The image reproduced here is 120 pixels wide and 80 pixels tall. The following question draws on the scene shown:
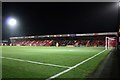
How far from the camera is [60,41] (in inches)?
1786

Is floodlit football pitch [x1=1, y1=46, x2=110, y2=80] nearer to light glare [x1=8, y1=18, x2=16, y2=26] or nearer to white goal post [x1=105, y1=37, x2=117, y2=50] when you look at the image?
white goal post [x1=105, y1=37, x2=117, y2=50]

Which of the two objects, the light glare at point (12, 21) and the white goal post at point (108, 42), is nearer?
the white goal post at point (108, 42)

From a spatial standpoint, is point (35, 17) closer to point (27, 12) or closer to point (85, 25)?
point (27, 12)

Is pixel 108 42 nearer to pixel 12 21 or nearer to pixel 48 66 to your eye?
pixel 48 66

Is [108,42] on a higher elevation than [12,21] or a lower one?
lower

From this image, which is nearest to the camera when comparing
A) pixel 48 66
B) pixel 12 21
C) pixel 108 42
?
pixel 48 66

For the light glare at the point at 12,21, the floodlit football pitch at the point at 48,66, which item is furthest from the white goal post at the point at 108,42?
the light glare at the point at 12,21

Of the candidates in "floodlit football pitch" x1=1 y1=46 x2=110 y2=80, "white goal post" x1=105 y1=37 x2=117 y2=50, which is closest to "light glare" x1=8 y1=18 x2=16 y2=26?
"white goal post" x1=105 y1=37 x2=117 y2=50

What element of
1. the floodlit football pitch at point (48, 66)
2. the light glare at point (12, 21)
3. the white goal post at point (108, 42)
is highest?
the light glare at point (12, 21)

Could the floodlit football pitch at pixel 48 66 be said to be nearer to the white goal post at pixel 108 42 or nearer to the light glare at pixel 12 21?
the white goal post at pixel 108 42

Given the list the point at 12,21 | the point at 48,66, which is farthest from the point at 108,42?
the point at 12,21

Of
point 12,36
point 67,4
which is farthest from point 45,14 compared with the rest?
point 12,36

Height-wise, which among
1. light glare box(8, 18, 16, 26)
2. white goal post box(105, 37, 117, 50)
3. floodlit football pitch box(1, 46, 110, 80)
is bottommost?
floodlit football pitch box(1, 46, 110, 80)

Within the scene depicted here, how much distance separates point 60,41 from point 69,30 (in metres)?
4.91
